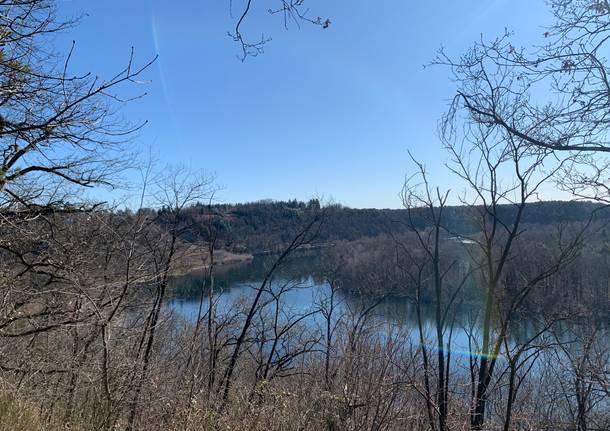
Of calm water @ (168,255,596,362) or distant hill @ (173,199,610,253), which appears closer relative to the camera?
distant hill @ (173,199,610,253)

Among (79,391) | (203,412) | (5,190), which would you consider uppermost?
(5,190)

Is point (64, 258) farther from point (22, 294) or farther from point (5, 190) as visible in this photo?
point (5, 190)

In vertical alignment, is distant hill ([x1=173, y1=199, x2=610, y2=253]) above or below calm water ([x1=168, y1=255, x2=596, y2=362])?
above

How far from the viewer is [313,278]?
16.7 meters

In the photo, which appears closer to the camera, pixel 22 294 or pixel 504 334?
pixel 504 334

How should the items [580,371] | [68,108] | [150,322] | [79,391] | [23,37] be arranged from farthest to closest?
[150,322] < [79,391] < [580,371] < [68,108] < [23,37]

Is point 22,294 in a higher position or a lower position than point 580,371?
higher

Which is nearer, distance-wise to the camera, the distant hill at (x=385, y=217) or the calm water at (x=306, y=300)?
the distant hill at (x=385, y=217)

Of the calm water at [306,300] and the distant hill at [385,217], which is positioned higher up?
the distant hill at [385,217]

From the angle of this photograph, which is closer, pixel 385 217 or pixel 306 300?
pixel 385 217

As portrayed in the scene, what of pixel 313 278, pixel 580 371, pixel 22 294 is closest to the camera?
pixel 580 371

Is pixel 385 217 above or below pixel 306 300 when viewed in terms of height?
above

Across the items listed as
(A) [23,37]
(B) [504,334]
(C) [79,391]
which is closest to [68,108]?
(A) [23,37]

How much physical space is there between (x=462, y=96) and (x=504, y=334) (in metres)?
2.87
